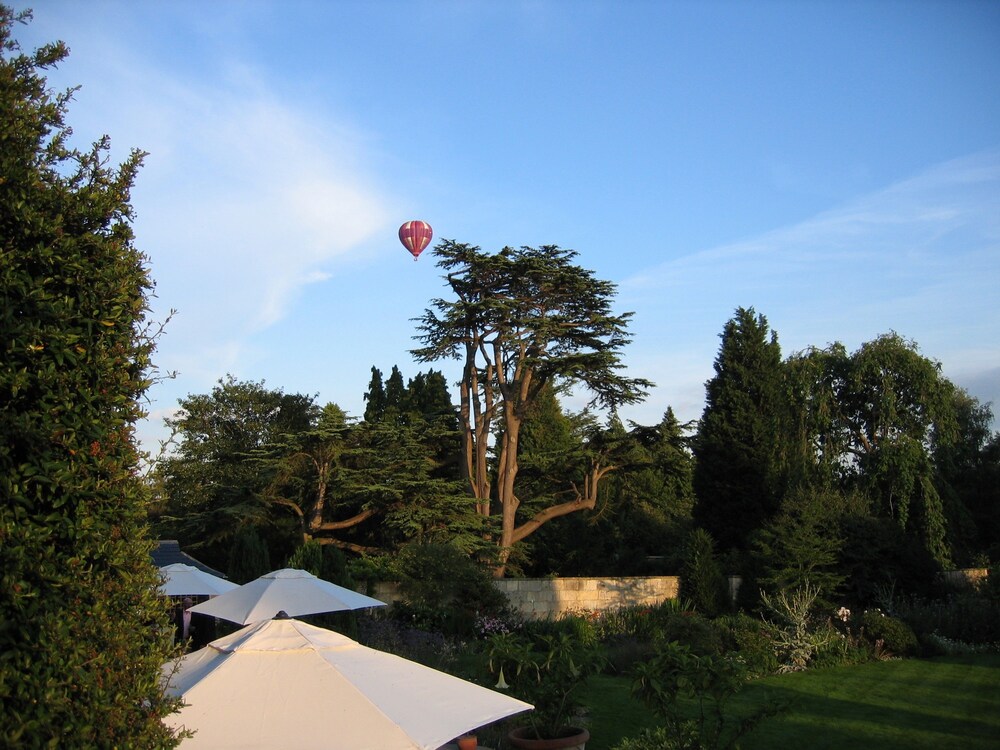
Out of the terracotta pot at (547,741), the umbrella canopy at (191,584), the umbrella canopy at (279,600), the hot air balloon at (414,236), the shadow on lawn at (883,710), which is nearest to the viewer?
the terracotta pot at (547,741)

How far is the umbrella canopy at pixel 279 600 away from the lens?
11.0m

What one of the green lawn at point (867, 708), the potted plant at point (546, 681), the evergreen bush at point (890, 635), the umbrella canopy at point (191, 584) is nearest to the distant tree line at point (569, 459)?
the evergreen bush at point (890, 635)

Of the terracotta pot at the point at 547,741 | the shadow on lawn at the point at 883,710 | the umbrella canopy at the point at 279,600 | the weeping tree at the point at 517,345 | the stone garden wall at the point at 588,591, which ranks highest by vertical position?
the weeping tree at the point at 517,345

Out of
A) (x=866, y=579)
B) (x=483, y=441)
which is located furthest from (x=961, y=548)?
(x=483, y=441)

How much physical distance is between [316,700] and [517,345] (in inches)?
836

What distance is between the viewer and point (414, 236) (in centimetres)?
2256

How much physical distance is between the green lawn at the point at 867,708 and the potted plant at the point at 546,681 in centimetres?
192

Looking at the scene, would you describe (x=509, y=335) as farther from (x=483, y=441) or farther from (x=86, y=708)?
(x=86, y=708)

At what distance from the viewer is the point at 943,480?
2538 cm

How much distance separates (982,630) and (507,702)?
598 inches

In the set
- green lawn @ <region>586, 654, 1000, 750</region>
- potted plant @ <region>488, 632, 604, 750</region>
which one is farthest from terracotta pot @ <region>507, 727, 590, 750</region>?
green lawn @ <region>586, 654, 1000, 750</region>

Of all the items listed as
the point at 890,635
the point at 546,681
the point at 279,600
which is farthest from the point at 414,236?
the point at 546,681

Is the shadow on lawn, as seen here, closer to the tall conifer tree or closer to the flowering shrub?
the flowering shrub

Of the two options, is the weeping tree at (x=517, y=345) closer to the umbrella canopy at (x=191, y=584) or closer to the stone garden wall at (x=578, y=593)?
the stone garden wall at (x=578, y=593)
